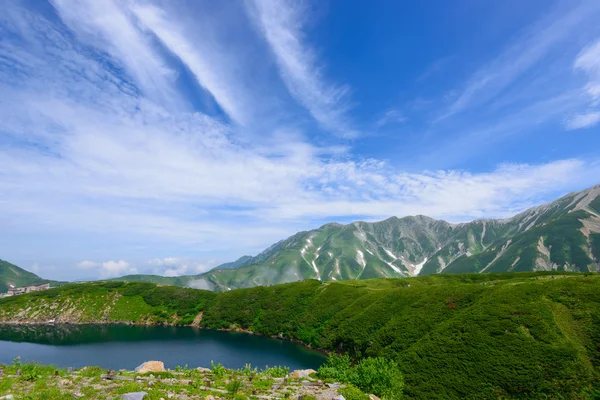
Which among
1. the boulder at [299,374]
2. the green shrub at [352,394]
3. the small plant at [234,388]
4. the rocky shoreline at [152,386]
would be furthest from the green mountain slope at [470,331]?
the small plant at [234,388]

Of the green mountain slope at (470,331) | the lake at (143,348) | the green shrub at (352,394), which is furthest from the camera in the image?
the lake at (143,348)

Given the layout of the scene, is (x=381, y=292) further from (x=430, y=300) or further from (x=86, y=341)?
(x=86, y=341)

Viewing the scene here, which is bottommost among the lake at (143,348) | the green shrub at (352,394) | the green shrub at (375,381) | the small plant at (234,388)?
the lake at (143,348)

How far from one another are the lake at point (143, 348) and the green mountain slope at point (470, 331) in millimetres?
10510

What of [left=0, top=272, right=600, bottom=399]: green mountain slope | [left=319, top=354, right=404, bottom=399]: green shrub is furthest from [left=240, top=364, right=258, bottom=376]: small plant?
[left=0, top=272, right=600, bottom=399]: green mountain slope

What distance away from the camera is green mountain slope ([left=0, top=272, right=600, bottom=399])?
38.5 meters

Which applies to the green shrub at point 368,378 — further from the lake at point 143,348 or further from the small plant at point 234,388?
the lake at point 143,348

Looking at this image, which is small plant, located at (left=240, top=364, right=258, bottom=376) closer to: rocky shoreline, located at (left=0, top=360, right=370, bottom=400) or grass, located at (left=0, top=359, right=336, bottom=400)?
rocky shoreline, located at (left=0, top=360, right=370, bottom=400)

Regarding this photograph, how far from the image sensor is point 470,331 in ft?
159

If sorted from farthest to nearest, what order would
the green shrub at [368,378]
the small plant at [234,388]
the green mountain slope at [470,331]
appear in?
the green mountain slope at [470,331], the green shrub at [368,378], the small plant at [234,388]

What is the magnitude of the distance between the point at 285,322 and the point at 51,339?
76575 mm

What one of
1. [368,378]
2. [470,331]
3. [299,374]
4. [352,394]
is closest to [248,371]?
[299,374]

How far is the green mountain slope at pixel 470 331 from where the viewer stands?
38469mm

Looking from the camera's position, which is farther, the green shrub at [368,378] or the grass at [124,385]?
the green shrub at [368,378]
